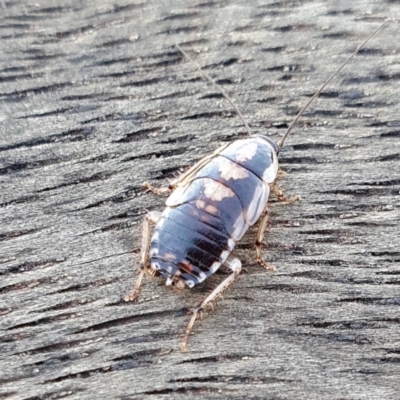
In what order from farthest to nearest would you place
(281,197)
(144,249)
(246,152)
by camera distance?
1. (246,152)
2. (281,197)
3. (144,249)

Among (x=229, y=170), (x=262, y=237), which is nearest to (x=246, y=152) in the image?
(x=229, y=170)

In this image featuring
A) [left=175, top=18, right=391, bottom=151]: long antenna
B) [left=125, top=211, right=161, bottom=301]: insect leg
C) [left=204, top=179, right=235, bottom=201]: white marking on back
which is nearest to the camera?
[left=125, top=211, right=161, bottom=301]: insect leg

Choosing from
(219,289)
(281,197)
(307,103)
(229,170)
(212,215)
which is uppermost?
(307,103)

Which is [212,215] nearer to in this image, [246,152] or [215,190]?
[215,190]

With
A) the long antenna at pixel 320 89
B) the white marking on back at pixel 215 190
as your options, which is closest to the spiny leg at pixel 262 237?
the white marking on back at pixel 215 190

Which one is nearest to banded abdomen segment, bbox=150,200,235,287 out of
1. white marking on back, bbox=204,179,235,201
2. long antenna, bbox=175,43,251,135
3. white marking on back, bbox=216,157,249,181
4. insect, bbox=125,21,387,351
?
insect, bbox=125,21,387,351

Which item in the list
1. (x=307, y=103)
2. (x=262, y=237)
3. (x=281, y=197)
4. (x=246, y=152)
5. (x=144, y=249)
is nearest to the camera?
(x=144, y=249)

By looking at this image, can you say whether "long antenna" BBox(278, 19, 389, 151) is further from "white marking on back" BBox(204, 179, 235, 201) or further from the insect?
"white marking on back" BBox(204, 179, 235, 201)

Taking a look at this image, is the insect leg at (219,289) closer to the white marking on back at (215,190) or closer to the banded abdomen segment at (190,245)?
the banded abdomen segment at (190,245)
